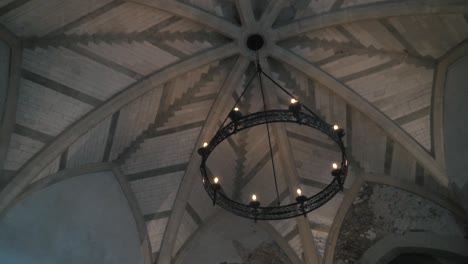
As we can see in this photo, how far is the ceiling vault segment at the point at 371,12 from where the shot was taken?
788cm

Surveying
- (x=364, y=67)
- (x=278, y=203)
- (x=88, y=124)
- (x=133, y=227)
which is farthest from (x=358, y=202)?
(x=88, y=124)

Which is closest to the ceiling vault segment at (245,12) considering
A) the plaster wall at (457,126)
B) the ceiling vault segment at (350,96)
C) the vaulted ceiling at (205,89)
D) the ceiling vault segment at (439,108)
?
the vaulted ceiling at (205,89)

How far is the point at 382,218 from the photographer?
32.3 feet

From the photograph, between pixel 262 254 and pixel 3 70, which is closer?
pixel 3 70

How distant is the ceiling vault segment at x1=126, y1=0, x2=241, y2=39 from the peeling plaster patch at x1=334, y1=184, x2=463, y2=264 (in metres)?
4.34

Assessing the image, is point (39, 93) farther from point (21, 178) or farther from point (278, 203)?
point (278, 203)

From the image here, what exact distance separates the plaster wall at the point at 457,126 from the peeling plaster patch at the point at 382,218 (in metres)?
0.77

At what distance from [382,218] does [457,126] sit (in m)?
2.38


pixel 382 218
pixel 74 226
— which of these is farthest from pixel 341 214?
pixel 74 226

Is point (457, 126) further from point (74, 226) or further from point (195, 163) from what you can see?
point (74, 226)

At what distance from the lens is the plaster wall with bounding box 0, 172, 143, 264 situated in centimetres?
787

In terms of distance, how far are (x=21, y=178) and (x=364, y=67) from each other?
22.0ft

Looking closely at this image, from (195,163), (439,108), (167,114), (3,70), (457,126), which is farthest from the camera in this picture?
(195,163)

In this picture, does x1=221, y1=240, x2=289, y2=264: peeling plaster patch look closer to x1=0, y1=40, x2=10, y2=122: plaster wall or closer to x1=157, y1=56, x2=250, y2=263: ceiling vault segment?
x1=157, y1=56, x2=250, y2=263: ceiling vault segment
